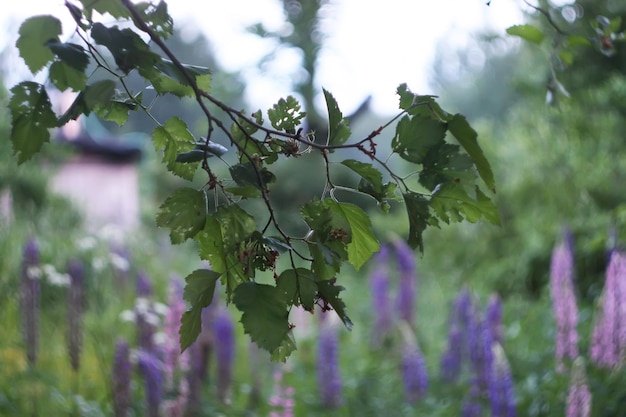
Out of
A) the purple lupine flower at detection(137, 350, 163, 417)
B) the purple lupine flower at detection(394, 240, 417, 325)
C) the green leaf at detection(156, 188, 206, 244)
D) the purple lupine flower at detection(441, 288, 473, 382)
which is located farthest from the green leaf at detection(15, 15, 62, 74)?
the purple lupine flower at detection(394, 240, 417, 325)

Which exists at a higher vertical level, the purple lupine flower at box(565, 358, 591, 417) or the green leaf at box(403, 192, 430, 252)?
the purple lupine flower at box(565, 358, 591, 417)

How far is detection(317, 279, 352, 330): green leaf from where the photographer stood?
0.85 meters

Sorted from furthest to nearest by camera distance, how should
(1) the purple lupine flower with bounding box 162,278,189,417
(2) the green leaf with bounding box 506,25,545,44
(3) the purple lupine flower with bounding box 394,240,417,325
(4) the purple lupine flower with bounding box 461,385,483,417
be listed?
(3) the purple lupine flower with bounding box 394,240,417,325
(4) the purple lupine flower with bounding box 461,385,483,417
(1) the purple lupine flower with bounding box 162,278,189,417
(2) the green leaf with bounding box 506,25,545,44

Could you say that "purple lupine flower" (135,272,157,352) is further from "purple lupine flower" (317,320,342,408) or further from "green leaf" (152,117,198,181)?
"green leaf" (152,117,198,181)

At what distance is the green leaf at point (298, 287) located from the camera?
0.85m

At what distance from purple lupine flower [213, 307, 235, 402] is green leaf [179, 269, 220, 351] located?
2475 millimetres

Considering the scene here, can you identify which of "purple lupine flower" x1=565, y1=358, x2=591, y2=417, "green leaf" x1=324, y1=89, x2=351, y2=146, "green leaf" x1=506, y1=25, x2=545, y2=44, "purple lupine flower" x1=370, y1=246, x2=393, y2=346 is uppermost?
"purple lupine flower" x1=370, y1=246, x2=393, y2=346

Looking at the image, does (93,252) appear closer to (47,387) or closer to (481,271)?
(47,387)

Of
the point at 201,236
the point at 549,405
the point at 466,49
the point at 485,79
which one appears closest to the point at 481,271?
the point at 549,405

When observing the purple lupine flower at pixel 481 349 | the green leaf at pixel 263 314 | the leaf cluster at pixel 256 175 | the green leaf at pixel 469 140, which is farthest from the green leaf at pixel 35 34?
the purple lupine flower at pixel 481 349

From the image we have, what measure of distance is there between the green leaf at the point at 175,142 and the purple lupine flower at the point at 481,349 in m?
2.06

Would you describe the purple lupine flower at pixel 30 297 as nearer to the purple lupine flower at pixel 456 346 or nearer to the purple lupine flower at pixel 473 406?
the purple lupine flower at pixel 473 406

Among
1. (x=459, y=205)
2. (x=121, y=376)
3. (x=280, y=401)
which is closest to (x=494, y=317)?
(x=280, y=401)

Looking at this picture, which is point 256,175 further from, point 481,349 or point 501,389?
point 481,349
